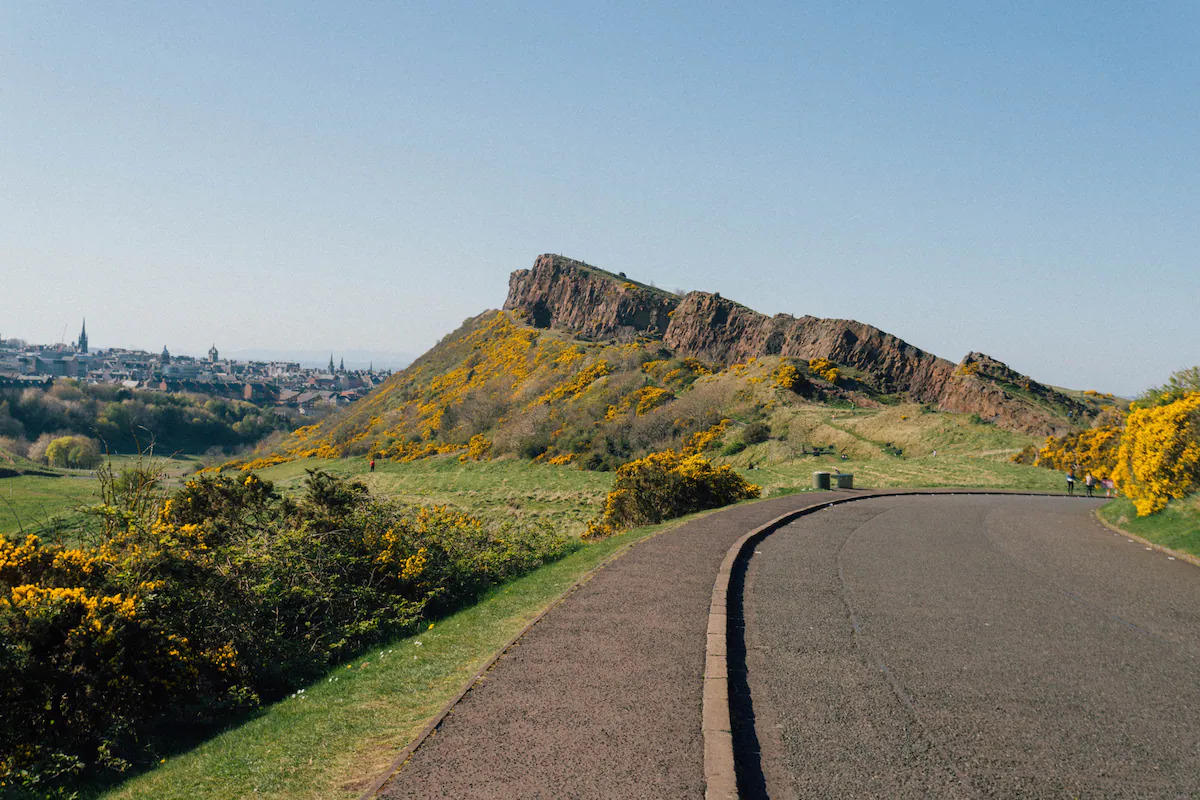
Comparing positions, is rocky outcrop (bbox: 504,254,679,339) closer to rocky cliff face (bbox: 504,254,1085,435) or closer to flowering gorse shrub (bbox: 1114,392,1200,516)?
rocky cliff face (bbox: 504,254,1085,435)

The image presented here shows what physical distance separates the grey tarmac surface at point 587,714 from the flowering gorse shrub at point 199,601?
3302mm

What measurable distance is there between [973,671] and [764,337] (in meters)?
58.1

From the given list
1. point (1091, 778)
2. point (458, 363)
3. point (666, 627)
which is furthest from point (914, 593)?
point (458, 363)

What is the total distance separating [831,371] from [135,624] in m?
46.1

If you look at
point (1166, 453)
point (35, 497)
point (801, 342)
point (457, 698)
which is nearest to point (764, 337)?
point (801, 342)

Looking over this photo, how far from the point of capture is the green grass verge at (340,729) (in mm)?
5559

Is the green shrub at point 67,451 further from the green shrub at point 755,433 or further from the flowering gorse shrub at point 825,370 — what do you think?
the flowering gorse shrub at point 825,370

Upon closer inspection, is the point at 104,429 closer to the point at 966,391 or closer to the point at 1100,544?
the point at 966,391

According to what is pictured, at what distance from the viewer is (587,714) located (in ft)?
19.6

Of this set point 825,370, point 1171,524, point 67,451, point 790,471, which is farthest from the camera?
point 67,451

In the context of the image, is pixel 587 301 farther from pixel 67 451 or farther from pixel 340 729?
pixel 340 729

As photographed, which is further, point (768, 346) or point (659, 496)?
point (768, 346)

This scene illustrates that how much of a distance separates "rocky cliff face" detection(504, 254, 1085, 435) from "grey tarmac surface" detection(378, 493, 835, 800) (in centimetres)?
3457

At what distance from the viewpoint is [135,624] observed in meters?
7.69
